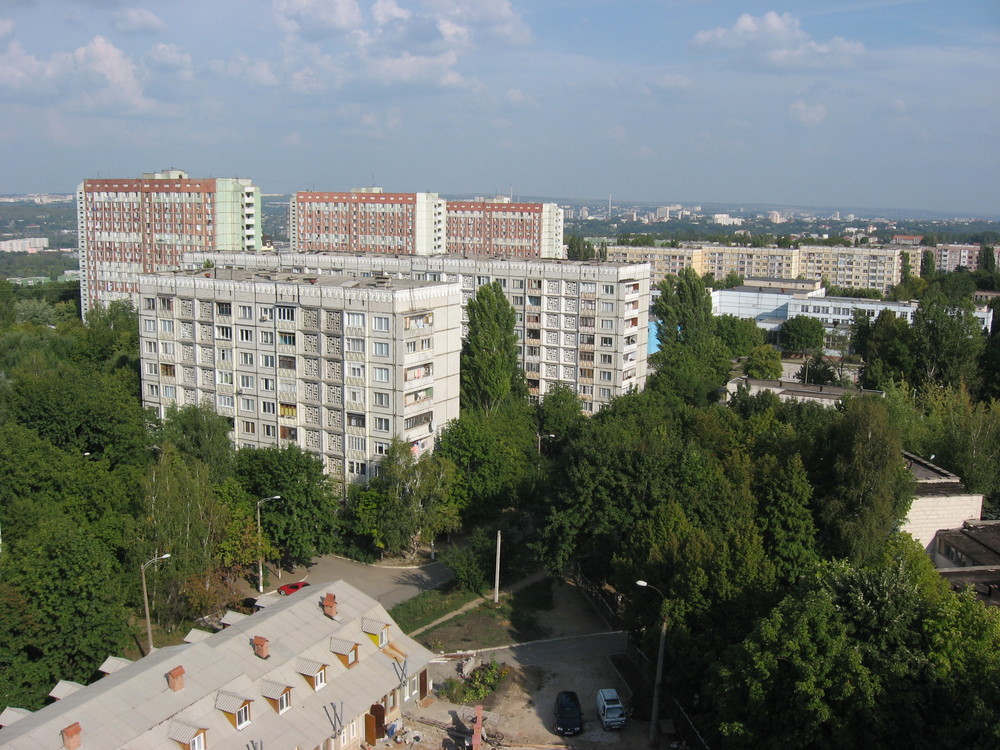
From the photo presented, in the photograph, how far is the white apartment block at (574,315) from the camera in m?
50.3

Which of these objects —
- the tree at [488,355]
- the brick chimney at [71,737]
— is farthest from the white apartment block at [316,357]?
the brick chimney at [71,737]

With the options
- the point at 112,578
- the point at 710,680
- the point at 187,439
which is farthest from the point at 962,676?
the point at 187,439

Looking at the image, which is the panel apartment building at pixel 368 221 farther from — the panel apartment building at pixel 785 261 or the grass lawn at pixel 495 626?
the grass lawn at pixel 495 626

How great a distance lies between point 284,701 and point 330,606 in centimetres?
351

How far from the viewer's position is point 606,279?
5000 cm

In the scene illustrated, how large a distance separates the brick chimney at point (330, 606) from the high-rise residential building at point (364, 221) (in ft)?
240

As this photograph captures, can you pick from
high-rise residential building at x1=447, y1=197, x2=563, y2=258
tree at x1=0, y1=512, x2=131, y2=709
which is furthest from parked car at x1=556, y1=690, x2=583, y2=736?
high-rise residential building at x1=447, y1=197, x2=563, y2=258

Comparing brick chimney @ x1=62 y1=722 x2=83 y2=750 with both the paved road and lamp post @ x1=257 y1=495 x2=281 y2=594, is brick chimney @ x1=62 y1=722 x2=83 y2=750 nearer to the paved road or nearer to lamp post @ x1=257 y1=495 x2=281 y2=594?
lamp post @ x1=257 y1=495 x2=281 y2=594

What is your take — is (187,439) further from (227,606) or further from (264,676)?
(264,676)

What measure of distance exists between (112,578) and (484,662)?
1133 cm

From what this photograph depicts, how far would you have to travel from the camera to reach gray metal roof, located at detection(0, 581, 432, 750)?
18.4 meters

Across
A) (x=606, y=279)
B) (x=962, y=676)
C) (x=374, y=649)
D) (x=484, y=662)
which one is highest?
(x=606, y=279)

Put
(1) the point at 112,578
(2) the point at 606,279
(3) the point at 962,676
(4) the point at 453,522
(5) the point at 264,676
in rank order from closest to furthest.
→ (3) the point at 962,676
(5) the point at 264,676
(1) the point at 112,578
(4) the point at 453,522
(2) the point at 606,279

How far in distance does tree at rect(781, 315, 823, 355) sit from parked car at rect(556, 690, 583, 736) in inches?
2395
